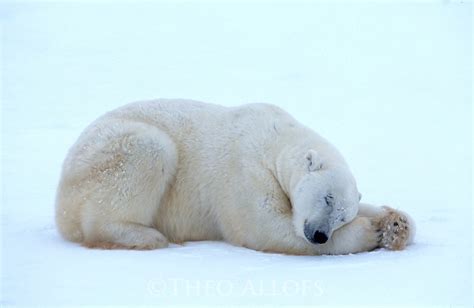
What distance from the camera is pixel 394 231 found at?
17.7 feet

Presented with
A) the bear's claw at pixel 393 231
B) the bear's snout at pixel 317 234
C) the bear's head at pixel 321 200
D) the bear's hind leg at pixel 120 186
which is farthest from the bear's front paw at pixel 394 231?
the bear's hind leg at pixel 120 186

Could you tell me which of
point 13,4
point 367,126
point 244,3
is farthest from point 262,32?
point 367,126

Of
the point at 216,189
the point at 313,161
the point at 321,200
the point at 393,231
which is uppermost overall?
the point at 313,161

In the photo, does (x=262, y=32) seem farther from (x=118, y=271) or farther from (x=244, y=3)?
(x=118, y=271)

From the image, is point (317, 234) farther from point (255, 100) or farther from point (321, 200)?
point (255, 100)

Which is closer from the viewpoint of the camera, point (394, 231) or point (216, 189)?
point (394, 231)

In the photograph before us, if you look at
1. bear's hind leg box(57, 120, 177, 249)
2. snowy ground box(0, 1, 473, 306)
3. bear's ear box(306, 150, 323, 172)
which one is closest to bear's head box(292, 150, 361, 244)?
bear's ear box(306, 150, 323, 172)

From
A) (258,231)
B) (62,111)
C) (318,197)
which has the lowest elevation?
(62,111)

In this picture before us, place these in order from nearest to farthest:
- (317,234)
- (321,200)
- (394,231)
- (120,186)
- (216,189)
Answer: (317,234)
(321,200)
(394,231)
(120,186)
(216,189)

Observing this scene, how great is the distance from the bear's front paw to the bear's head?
0.80ft

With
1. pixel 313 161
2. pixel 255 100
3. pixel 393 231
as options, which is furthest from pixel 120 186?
pixel 255 100

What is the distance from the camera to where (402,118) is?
42.4 feet

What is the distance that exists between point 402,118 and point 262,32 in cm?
992

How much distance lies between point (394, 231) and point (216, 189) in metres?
1.42
